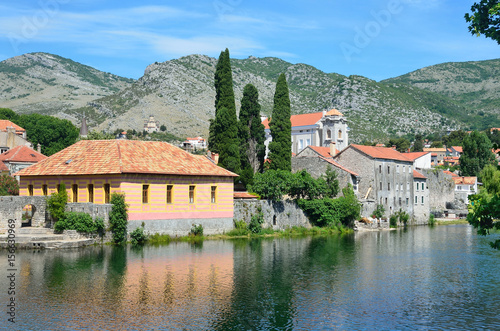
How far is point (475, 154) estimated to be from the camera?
380ft

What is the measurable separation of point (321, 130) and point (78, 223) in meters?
69.6

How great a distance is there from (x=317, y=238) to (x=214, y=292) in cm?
2852

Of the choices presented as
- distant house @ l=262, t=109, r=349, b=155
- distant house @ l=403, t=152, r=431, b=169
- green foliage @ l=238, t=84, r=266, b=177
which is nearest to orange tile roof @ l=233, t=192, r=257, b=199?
green foliage @ l=238, t=84, r=266, b=177

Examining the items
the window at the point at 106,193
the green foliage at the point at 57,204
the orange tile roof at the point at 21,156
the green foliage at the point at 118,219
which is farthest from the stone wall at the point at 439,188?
the green foliage at the point at 57,204

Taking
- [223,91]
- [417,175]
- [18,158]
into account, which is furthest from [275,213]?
[18,158]

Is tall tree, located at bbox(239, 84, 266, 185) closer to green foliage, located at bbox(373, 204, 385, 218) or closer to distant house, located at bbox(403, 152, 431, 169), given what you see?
green foliage, located at bbox(373, 204, 385, 218)

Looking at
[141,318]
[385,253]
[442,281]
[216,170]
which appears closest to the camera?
[141,318]

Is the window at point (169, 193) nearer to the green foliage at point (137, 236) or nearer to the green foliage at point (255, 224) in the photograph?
the green foliage at point (137, 236)

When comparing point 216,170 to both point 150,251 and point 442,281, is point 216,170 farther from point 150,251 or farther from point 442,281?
point 442,281

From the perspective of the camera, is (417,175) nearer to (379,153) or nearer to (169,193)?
(379,153)

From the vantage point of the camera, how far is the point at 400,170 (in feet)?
267

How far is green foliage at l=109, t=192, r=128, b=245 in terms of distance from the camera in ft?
144

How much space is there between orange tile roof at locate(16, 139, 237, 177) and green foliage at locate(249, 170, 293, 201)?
621cm

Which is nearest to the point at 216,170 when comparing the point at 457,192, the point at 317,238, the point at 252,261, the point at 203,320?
the point at 317,238
